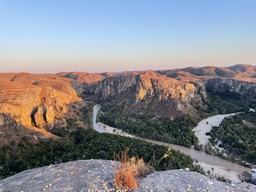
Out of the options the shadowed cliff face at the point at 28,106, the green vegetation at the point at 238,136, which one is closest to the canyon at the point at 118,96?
the shadowed cliff face at the point at 28,106

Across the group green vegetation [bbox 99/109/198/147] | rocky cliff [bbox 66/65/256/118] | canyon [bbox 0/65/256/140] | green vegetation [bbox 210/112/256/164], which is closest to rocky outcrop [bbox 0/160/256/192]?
green vegetation [bbox 210/112/256/164]

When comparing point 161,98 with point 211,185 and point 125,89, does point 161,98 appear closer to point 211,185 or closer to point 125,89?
point 125,89

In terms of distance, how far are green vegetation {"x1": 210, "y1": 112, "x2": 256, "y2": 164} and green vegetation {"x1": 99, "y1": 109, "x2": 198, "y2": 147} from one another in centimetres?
487

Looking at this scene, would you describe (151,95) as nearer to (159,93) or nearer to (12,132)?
(159,93)

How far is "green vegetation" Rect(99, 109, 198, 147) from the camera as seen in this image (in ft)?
140

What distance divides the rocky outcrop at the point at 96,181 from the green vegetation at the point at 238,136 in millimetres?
26576

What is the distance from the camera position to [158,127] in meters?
49.2

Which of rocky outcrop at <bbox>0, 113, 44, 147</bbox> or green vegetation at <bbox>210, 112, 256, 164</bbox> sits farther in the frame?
green vegetation at <bbox>210, 112, 256, 164</bbox>

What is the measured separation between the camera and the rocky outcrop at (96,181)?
7.58m

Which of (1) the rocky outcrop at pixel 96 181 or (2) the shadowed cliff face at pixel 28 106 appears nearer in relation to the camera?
(1) the rocky outcrop at pixel 96 181

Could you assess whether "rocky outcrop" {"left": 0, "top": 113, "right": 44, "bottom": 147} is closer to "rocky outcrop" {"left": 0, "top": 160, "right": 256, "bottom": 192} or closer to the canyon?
the canyon

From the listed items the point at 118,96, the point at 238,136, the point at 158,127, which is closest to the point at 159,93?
the point at 118,96

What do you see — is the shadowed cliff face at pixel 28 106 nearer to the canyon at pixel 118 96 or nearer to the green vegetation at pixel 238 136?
the canyon at pixel 118 96

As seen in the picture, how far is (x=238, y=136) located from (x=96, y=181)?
3867cm
